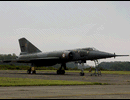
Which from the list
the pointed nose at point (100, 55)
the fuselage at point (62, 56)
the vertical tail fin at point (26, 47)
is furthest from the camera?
the vertical tail fin at point (26, 47)

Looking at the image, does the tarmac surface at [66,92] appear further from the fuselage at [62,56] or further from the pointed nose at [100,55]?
the fuselage at [62,56]

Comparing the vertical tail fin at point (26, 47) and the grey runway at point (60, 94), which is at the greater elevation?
the vertical tail fin at point (26, 47)

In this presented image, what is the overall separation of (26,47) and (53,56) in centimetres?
775

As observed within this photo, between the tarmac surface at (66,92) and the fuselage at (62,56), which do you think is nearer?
the tarmac surface at (66,92)

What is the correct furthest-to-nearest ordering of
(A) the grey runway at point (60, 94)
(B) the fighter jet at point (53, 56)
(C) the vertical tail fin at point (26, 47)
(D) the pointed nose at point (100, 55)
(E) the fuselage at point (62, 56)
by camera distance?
(C) the vertical tail fin at point (26, 47)
(B) the fighter jet at point (53, 56)
(E) the fuselage at point (62, 56)
(D) the pointed nose at point (100, 55)
(A) the grey runway at point (60, 94)

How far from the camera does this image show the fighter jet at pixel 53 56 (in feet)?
97.8

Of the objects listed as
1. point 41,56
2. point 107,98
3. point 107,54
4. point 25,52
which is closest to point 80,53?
point 107,54

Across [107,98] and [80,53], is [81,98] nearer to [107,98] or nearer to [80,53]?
[107,98]

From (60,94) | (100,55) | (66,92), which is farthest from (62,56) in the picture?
(60,94)

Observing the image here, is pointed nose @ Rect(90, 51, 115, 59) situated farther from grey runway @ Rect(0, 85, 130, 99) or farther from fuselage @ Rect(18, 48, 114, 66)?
grey runway @ Rect(0, 85, 130, 99)

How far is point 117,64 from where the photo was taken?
173250 millimetres

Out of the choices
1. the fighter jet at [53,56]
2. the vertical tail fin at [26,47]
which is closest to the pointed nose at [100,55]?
the fighter jet at [53,56]

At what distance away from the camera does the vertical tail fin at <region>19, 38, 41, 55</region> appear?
39.6 m

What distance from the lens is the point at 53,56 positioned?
34562mm
